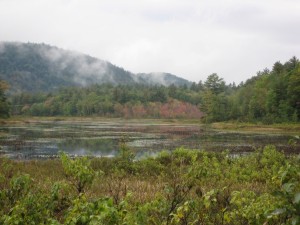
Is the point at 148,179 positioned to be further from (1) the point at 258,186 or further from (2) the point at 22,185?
(2) the point at 22,185

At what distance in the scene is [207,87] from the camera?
139m

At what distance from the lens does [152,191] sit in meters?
15.9

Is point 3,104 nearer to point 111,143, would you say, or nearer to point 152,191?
point 111,143

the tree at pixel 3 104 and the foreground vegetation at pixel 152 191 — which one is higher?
the tree at pixel 3 104

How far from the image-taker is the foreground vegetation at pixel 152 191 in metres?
5.15

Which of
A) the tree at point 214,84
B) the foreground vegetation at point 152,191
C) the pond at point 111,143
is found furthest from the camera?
the tree at point 214,84

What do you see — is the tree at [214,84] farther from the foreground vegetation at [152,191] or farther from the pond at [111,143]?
the foreground vegetation at [152,191]

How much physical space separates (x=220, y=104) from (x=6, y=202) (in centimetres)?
10973

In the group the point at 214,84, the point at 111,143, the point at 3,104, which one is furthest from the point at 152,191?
the point at 214,84

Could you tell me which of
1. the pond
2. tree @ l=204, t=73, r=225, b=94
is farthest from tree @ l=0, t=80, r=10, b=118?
tree @ l=204, t=73, r=225, b=94

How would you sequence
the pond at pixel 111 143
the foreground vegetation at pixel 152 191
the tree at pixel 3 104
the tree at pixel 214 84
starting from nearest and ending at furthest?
the foreground vegetation at pixel 152 191, the pond at pixel 111 143, the tree at pixel 3 104, the tree at pixel 214 84

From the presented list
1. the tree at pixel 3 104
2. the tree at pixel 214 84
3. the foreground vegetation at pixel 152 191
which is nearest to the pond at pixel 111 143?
the foreground vegetation at pixel 152 191

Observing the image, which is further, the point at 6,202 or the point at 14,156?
the point at 14,156

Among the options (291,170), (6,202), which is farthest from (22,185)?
(291,170)
